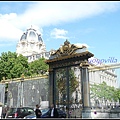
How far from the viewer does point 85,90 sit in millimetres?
13641

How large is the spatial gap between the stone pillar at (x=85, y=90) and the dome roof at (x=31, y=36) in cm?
7296

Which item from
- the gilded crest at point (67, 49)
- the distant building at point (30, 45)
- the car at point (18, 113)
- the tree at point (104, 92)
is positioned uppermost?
the distant building at point (30, 45)

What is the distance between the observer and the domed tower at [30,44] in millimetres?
82188

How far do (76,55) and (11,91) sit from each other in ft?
27.3

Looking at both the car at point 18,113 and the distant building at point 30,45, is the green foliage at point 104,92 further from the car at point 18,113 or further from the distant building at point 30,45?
the distant building at point 30,45

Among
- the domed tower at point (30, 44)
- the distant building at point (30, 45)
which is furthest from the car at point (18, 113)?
the domed tower at point (30, 44)

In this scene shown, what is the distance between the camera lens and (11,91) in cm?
1955

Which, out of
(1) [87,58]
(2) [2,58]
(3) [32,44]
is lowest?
(1) [87,58]

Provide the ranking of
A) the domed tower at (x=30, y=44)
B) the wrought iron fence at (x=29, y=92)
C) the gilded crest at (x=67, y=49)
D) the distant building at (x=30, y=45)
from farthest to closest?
the domed tower at (x=30, y=44) < the distant building at (x=30, y=45) < the wrought iron fence at (x=29, y=92) < the gilded crest at (x=67, y=49)

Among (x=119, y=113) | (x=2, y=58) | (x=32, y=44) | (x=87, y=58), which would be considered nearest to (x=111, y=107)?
(x=119, y=113)

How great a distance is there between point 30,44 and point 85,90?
238 feet

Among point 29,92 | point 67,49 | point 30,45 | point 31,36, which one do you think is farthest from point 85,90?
point 31,36

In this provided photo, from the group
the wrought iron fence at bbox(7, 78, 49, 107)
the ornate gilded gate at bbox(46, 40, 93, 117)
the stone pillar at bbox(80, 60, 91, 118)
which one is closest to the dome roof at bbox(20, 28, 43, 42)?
the wrought iron fence at bbox(7, 78, 49, 107)

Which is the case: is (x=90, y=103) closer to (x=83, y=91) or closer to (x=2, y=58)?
(x=83, y=91)
